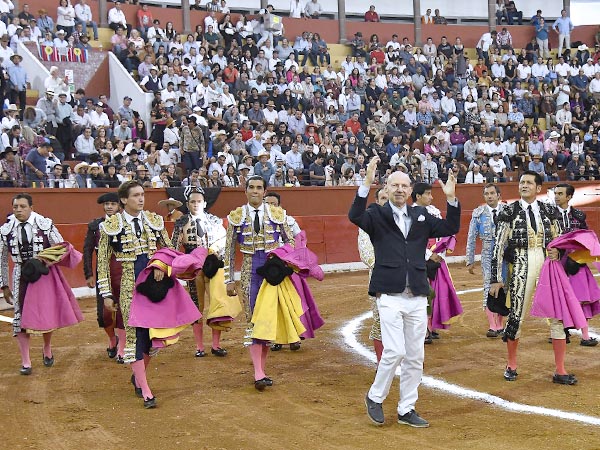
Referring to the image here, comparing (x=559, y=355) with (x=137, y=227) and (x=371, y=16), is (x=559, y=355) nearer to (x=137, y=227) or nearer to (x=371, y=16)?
(x=137, y=227)

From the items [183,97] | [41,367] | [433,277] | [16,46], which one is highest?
[16,46]

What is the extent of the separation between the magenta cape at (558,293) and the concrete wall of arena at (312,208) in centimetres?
895

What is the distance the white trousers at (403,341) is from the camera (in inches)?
241

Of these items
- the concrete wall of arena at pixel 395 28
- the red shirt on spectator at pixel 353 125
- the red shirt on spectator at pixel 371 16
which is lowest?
the red shirt on spectator at pixel 353 125

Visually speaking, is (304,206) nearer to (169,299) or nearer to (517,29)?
(169,299)

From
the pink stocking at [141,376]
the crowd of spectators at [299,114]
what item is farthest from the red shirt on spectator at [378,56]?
the pink stocking at [141,376]

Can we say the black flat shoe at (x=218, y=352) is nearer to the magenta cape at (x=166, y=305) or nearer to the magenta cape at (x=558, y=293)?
the magenta cape at (x=166, y=305)

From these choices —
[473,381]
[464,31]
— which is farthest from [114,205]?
[464,31]

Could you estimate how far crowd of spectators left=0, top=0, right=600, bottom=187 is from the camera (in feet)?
54.5

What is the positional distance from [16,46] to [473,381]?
14286 mm

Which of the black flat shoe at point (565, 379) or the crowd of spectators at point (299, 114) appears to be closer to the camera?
the black flat shoe at point (565, 379)

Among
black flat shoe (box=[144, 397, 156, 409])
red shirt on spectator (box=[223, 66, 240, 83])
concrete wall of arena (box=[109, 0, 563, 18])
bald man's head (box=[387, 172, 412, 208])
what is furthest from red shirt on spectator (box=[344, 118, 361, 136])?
bald man's head (box=[387, 172, 412, 208])

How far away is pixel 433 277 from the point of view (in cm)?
959

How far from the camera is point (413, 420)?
6.11 meters
